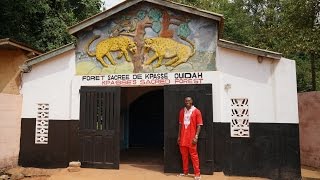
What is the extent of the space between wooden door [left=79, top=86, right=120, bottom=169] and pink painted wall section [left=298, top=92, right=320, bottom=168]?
19.6 ft

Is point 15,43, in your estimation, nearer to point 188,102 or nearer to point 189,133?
point 188,102

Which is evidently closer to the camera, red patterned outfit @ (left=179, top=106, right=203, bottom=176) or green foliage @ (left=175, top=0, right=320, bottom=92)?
red patterned outfit @ (left=179, top=106, right=203, bottom=176)

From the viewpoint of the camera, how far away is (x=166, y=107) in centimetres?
834

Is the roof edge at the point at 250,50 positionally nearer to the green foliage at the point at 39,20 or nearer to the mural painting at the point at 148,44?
the mural painting at the point at 148,44

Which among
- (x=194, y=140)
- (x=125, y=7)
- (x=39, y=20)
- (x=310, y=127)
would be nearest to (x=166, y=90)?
(x=194, y=140)

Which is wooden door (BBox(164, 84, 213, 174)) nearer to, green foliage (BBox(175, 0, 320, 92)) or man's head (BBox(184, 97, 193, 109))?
man's head (BBox(184, 97, 193, 109))

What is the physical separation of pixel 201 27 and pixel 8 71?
5.83m

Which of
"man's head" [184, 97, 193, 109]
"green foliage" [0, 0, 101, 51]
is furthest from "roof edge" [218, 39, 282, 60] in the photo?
"green foliage" [0, 0, 101, 51]

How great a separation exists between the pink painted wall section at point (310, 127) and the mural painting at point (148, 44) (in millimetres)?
3876

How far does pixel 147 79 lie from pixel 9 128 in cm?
410

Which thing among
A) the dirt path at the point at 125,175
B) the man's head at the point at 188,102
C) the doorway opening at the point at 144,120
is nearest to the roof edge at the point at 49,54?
the dirt path at the point at 125,175

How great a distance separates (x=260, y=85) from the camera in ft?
26.1

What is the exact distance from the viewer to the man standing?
764cm

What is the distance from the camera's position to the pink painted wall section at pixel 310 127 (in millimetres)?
9773
